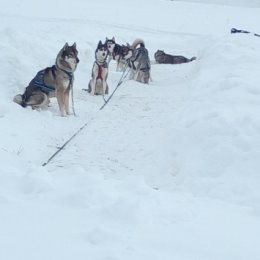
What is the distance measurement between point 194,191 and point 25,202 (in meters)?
2.04

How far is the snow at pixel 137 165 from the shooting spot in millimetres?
3248

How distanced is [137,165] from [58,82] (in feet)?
10.2

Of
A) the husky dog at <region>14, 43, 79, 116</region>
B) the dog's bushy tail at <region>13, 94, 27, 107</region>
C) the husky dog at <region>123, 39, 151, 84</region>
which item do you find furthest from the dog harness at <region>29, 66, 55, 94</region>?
the husky dog at <region>123, 39, 151, 84</region>

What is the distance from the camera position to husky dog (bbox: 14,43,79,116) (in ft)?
28.2

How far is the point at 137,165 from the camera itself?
6262 mm

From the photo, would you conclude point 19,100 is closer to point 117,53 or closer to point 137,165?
point 137,165

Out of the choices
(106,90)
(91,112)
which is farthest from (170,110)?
(106,90)

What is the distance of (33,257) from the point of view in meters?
2.89

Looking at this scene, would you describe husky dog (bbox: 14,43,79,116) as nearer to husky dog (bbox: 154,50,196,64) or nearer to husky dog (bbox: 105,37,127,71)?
husky dog (bbox: 105,37,127,71)

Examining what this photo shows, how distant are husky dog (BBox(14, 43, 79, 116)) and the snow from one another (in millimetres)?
239

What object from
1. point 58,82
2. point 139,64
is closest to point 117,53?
point 139,64

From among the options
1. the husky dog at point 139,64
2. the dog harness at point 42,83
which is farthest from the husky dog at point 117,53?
the dog harness at point 42,83

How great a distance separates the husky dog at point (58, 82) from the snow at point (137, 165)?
24 centimetres

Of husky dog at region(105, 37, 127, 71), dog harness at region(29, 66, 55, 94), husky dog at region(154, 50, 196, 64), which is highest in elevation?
dog harness at region(29, 66, 55, 94)
